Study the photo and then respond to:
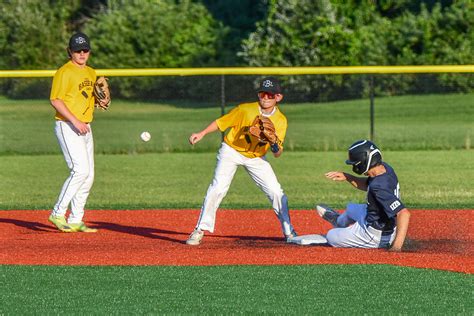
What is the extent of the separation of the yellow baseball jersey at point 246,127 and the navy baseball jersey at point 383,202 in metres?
1.16

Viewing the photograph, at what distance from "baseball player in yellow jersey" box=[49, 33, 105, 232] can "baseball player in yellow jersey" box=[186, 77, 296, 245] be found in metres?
1.30

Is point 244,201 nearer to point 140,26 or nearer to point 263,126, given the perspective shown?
point 263,126

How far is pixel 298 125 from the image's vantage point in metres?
25.2

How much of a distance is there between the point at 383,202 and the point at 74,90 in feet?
11.4

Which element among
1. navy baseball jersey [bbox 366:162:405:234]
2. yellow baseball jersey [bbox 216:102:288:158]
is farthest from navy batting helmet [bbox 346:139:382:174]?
yellow baseball jersey [bbox 216:102:288:158]

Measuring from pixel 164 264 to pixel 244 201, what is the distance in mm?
5802

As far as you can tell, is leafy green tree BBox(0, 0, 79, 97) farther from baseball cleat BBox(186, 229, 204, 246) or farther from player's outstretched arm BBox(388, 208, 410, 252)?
player's outstretched arm BBox(388, 208, 410, 252)

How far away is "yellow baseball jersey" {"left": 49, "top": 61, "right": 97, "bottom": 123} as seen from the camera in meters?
11.7

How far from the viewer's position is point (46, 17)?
39.3 m

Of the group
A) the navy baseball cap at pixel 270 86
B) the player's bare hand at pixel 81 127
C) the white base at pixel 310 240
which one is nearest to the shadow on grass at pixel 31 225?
the player's bare hand at pixel 81 127

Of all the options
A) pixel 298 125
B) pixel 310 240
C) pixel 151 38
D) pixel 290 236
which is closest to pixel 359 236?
pixel 310 240

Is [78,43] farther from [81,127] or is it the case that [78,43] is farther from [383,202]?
[383,202]

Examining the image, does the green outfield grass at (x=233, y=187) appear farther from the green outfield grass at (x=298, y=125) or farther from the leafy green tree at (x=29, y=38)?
the leafy green tree at (x=29, y=38)

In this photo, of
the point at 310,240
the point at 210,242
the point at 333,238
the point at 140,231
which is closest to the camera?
the point at 333,238
